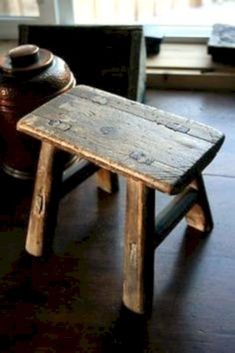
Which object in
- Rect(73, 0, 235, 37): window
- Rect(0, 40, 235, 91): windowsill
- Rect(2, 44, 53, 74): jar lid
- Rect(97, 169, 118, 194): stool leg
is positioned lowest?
Rect(97, 169, 118, 194): stool leg

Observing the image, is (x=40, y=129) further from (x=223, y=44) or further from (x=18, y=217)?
(x=223, y=44)

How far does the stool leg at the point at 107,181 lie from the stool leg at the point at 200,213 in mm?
256

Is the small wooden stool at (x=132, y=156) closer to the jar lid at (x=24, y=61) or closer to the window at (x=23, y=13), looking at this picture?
the jar lid at (x=24, y=61)

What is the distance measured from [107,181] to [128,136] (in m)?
0.41

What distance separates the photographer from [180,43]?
213 cm

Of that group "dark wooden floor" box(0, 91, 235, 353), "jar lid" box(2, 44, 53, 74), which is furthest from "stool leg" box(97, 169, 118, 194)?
"jar lid" box(2, 44, 53, 74)

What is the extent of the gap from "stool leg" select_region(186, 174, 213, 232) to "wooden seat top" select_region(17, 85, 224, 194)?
0.19 meters

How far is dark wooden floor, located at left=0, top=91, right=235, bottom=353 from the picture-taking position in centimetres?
117

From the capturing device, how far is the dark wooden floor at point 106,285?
3.84 ft

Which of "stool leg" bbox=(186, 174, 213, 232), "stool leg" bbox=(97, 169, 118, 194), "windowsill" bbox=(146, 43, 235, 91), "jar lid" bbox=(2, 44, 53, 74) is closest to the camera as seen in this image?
"stool leg" bbox=(186, 174, 213, 232)

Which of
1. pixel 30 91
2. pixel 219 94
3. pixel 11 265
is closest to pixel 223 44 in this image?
pixel 219 94

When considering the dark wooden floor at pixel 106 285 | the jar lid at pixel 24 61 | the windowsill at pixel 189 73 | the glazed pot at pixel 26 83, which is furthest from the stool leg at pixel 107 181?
the windowsill at pixel 189 73

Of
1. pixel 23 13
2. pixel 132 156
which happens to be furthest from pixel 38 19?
pixel 132 156

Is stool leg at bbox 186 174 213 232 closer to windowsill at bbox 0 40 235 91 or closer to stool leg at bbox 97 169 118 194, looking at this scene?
stool leg at bbox 97 169 118 194
